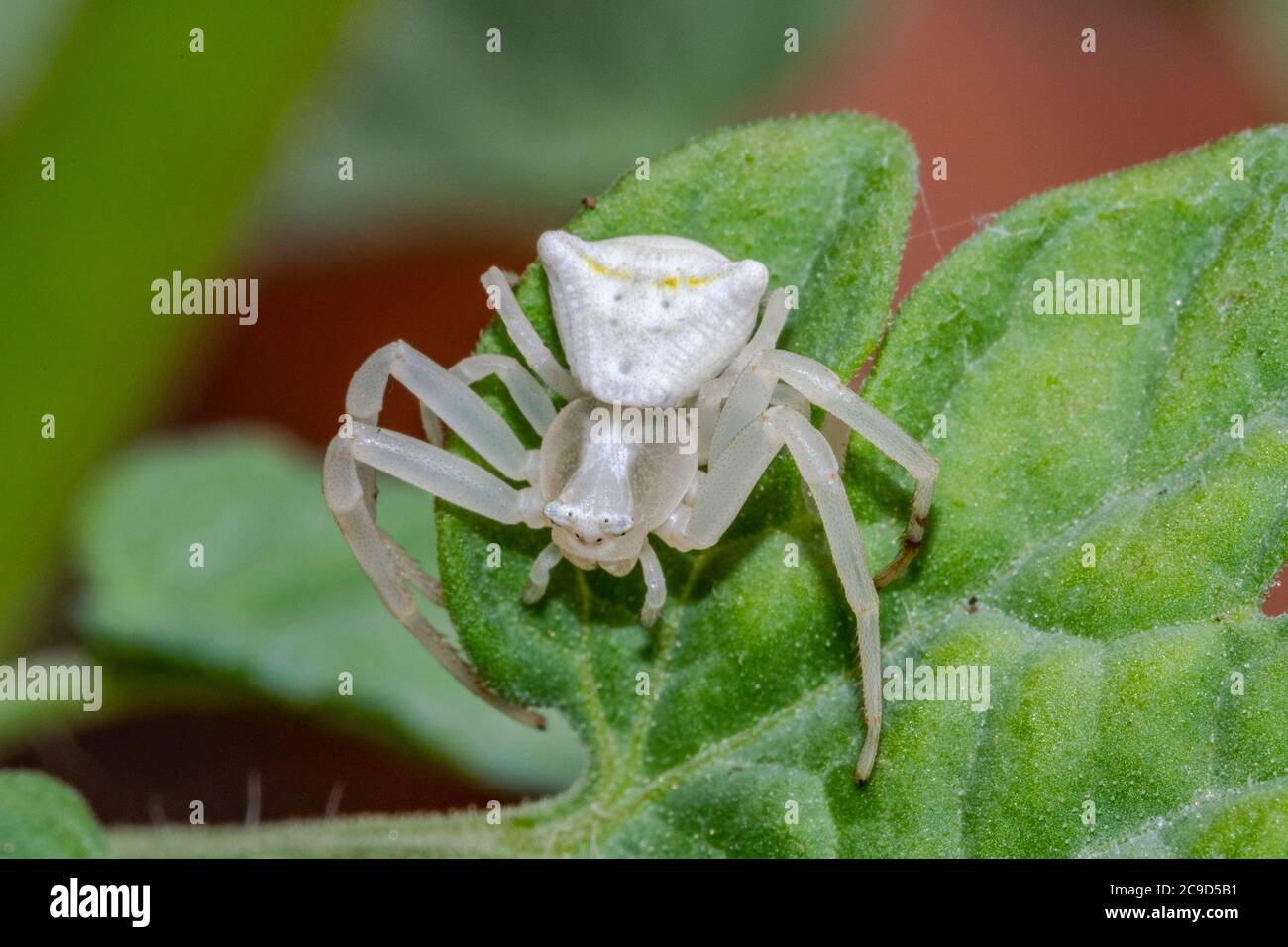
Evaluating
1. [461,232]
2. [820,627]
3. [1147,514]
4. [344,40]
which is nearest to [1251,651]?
[1147,514]

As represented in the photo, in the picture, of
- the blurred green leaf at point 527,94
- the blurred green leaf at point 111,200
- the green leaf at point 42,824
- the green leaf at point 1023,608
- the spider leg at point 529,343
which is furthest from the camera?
the blurred green leaf at point 527,94

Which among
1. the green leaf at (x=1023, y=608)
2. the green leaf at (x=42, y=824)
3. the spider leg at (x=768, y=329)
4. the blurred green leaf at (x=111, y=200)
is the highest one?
the blurred green leaf at (x=111, y=200)

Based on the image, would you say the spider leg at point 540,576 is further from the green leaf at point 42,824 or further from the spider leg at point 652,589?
the green leaf at point 42,824

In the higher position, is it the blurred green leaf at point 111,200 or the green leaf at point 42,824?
the blurred green leaf at point 111,200

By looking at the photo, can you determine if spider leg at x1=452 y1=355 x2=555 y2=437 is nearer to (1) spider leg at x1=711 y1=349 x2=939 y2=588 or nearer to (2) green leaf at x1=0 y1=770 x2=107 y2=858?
Result: (1) spider leg at x1=711 y1=349 x2=939 y2=588

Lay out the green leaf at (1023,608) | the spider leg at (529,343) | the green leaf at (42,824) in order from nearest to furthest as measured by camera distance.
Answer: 1. the green leaf at (1023,608)
2. the green leaf at (42,824)
3. the spider leg at (529,343)

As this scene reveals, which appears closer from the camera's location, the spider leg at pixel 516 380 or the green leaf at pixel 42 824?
the green leaf at pixel 42 824

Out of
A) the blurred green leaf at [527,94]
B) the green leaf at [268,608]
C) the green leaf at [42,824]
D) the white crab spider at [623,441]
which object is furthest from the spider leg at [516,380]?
the blurred green leaf at [527,94]

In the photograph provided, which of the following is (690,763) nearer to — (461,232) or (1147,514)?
(1147,514)
